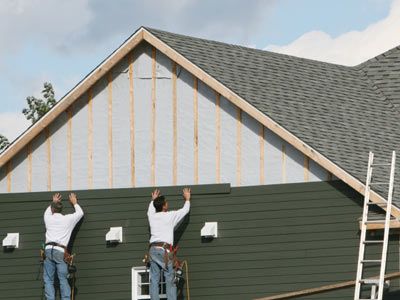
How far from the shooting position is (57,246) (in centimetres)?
2795

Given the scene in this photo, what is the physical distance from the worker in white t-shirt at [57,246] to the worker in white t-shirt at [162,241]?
1.63 metres

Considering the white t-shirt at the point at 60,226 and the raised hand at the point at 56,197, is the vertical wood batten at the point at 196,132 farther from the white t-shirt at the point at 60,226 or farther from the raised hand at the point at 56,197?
the raised hand at the point at 56,197

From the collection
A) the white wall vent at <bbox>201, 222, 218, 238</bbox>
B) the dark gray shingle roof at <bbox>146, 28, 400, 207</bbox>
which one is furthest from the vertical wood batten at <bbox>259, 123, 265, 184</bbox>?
the white wall vent at <bbox>201, 222, 218, 238</bbox>

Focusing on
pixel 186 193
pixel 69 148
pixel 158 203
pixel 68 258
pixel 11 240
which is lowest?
pixel 68 258

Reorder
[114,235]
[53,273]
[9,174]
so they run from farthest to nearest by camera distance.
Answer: [9,174] < [53,273] < [114,235]

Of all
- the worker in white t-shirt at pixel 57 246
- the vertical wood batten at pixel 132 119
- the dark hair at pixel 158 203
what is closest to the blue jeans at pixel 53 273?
the worker in white t-shirt at pixel 57 246

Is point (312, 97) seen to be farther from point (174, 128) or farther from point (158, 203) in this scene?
point (158, 203)

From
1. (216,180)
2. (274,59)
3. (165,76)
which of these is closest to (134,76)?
(165,76)

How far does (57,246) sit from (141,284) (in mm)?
1596

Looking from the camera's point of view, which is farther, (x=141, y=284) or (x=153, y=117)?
(x=153, y=117)

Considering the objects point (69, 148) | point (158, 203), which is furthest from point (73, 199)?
point (158, 203)

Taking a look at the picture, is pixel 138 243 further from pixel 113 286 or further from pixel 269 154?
pixel 269 154

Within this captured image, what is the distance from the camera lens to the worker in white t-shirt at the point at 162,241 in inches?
1056

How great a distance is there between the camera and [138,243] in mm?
27953
